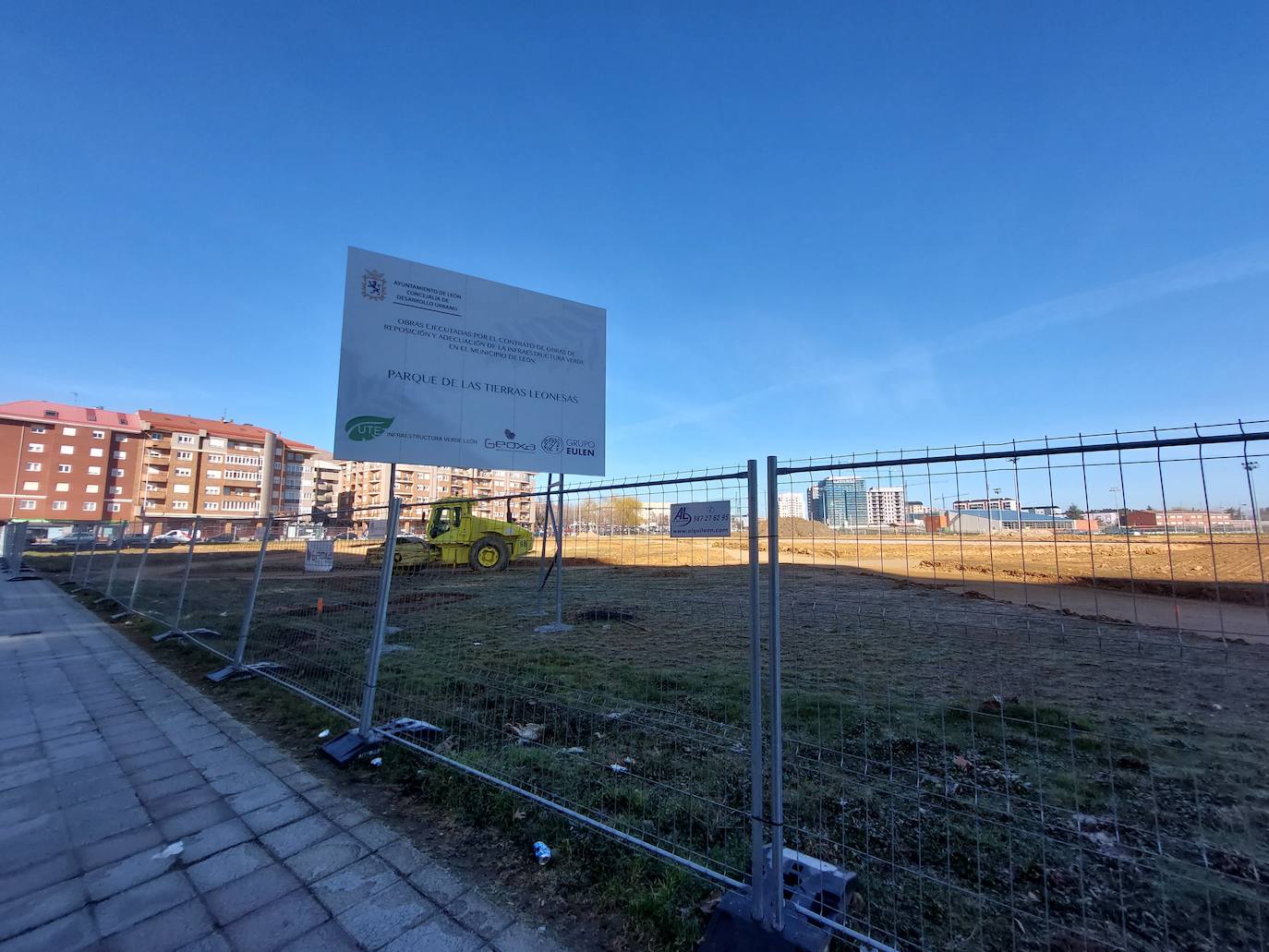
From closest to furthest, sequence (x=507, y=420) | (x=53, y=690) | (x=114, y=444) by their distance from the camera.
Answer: (x=53, y=690) → (x=507, y=420) → (x=114, y=444)

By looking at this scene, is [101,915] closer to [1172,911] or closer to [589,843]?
[589,843]

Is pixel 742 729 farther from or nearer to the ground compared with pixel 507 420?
nearer to the ground

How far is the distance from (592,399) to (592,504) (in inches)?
128

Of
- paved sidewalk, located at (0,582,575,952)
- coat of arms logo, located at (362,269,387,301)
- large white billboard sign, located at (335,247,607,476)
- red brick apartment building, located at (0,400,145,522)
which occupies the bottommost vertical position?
paved sidewalk, located at (0,582,575,952)

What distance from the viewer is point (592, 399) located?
23.0 feet

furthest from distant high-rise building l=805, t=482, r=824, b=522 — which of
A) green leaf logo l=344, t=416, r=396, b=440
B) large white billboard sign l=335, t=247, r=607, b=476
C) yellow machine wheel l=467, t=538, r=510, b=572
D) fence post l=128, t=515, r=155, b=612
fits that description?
yellow machine wheel l=467, t=538, r=510, b=572

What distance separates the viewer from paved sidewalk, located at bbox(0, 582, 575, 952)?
6.60 feet

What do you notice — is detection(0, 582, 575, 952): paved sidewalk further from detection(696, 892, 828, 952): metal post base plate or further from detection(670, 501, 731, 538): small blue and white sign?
detection(670, 501, 731, 538): small blue and white sign

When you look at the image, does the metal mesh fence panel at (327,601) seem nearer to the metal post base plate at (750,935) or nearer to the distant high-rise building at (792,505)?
the metal post base plate at (750,935)

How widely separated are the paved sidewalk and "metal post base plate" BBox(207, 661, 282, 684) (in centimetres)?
92

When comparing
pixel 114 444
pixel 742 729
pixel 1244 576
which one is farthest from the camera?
pixel 114 444

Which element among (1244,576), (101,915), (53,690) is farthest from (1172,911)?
(53,690)

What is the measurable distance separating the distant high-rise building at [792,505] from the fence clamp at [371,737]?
3.04m

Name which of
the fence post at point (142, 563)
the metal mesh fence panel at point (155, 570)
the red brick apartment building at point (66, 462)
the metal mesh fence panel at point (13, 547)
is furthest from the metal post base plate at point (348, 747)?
the red brick apartment building at point (66, 462)
